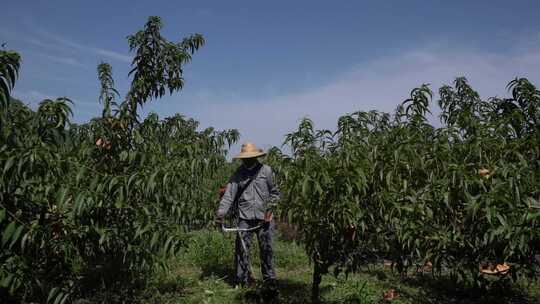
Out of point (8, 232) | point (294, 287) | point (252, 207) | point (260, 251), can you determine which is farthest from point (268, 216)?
point (8, 232)

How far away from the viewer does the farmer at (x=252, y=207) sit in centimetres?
481

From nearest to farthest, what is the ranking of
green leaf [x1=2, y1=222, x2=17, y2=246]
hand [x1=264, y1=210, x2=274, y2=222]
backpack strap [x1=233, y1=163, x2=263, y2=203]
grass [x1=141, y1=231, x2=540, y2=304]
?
green leaf [x1=2, y1=222, x2=17, y2=246] < grass [x1=141, y1=231, x2=540, y2=304] < hand [x1=264, y1=210, x2=274, y2=222] < backpack strap [x1=233, y1=163, x2=263, y2=203]

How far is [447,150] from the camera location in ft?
11.1

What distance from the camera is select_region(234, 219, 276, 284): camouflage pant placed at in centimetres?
477

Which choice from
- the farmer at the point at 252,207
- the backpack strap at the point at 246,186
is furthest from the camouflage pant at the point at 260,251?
the backpack strap at the point at 246,186

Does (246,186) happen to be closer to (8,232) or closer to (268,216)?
(268,216)

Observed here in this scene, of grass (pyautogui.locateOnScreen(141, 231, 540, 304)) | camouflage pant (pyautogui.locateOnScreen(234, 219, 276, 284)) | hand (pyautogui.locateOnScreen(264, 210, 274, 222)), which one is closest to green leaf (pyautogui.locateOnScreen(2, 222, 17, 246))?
grass (pyautogui.locateOnScreen(141, 231, 540, 304))

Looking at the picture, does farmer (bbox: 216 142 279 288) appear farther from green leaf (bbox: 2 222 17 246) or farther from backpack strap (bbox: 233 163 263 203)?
green leaf (bbox: 2 222 17 246)

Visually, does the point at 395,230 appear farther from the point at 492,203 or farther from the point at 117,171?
the point at 117,171

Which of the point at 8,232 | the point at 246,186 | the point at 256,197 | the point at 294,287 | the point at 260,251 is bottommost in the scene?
the point at 294,287

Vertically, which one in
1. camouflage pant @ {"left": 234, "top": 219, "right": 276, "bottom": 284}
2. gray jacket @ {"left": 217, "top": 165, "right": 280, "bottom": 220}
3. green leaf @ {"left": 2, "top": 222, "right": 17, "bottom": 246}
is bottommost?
camouflage pant @ {"left": 234, "top": 219, "right": 276, "bottom": 284}

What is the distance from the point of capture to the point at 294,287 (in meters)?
5.10

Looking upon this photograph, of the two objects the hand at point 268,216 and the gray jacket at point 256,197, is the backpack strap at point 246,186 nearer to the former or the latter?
the gray jacket at point 256,197

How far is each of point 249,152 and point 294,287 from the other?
1.53 metres
